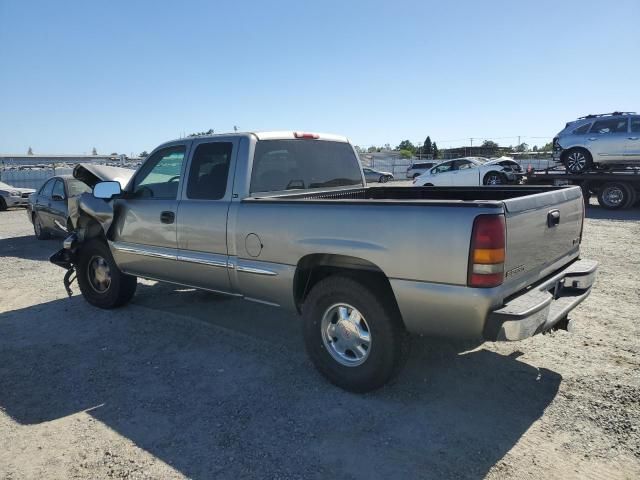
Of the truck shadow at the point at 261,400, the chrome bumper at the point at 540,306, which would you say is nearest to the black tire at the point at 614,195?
the chrome bumper at the point at 540,306

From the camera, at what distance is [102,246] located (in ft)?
18.3

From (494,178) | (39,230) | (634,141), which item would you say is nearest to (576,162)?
(634,141)

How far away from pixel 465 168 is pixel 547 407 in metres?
18.4

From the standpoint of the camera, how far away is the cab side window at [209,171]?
168 inches

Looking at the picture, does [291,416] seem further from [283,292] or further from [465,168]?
[465,168]

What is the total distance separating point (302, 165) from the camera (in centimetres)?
464

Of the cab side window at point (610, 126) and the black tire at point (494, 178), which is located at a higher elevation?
the cab side window at point (610, 126)

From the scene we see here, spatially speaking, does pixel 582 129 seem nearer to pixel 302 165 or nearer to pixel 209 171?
pixel 302 165

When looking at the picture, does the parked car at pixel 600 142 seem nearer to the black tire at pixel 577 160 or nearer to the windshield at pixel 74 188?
the black tire at pixel 577 160

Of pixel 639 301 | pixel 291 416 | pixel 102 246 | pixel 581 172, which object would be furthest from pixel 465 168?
pixel 291 416

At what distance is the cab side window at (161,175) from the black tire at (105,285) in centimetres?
101

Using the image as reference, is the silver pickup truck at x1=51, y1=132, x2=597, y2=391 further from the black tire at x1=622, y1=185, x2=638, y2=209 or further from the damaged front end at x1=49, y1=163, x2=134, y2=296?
the black tire at x1=622, y1=185, x2=638, y2=209

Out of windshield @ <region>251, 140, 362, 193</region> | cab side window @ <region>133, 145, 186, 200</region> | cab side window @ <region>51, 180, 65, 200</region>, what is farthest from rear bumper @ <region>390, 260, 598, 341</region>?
cab side window @ <region>51, 180, 65, 200</region>

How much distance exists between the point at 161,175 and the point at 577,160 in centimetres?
1433
